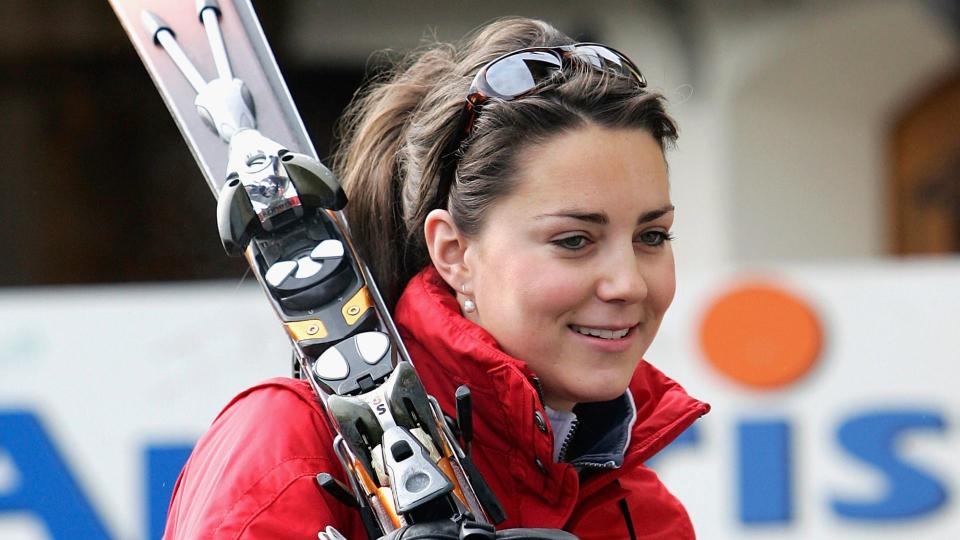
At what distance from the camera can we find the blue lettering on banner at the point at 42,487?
353cm

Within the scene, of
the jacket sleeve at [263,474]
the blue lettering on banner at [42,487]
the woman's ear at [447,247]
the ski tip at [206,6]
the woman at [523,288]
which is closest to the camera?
the jacket sleeve at [263,474]

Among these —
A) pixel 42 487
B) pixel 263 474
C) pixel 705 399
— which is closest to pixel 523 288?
pixel 263 474

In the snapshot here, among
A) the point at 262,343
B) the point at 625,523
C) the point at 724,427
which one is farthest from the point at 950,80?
the point at 625,523

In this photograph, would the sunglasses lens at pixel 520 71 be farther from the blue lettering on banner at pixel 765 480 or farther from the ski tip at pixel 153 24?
the blue lettering on banner at pixel 765 480

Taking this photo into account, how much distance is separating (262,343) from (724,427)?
3.82 ft

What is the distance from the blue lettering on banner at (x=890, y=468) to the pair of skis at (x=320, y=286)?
2.26m

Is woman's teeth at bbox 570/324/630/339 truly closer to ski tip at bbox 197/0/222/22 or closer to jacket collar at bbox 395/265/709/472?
jacket collar at bbox 395/265/709/472

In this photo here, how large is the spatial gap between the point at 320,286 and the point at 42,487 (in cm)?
228

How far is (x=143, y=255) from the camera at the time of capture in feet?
17.7

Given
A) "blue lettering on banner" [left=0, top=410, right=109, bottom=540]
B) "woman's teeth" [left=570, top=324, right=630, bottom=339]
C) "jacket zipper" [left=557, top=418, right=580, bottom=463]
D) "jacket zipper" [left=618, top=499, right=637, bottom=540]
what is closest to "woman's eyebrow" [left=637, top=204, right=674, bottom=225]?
"woman's teeth" [left=570, top=324, right=630, bottom=339]

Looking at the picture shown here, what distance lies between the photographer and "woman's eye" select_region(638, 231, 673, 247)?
1.54 m

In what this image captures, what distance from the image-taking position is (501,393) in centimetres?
150

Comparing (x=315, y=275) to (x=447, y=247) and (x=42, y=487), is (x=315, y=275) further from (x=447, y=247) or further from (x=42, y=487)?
(x=42, y=487)

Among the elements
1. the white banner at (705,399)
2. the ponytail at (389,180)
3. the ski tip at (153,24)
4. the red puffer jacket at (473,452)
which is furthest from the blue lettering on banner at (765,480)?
the ski tip at (153,24)
